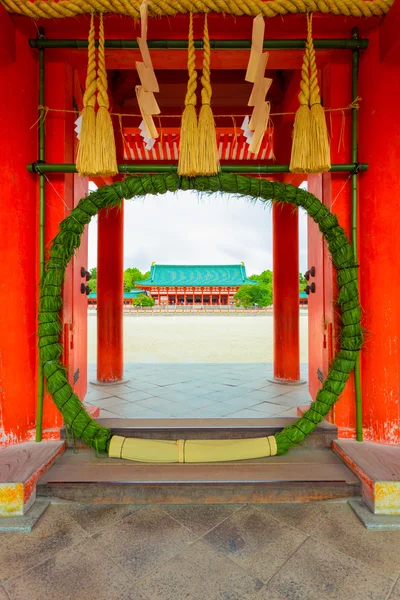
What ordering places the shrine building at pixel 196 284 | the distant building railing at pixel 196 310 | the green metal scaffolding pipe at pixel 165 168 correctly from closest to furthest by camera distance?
the green metal scaffolding pipe at pixel 165 168
the distant building railing at pixel 196 310
the shrine building at pixel 196 284

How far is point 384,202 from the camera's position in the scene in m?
2.48

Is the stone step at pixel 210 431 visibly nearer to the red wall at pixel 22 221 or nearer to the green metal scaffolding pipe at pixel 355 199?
the green metal scaffolding pipe at pixel 355 199

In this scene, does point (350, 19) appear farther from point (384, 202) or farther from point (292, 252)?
point (292, 252)

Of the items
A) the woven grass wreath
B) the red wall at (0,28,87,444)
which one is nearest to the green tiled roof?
the red wall at (0,28,87,444)

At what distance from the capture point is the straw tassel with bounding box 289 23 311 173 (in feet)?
7.21

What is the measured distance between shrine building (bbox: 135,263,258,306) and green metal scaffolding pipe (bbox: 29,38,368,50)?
36.5m

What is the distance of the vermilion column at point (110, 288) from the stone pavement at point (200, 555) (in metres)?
2.65

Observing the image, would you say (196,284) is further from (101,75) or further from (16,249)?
(101,75)

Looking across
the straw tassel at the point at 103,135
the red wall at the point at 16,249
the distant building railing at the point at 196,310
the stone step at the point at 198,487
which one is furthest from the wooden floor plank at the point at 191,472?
the distant building railing at the point at 196,310

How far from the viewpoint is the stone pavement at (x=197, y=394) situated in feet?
10.1

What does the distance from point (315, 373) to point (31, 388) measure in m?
2.38

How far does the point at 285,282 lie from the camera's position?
15.6ft

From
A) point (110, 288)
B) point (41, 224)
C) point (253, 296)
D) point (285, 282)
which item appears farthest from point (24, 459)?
point (253, 296)

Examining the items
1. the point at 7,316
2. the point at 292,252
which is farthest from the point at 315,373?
the point at 7,316
